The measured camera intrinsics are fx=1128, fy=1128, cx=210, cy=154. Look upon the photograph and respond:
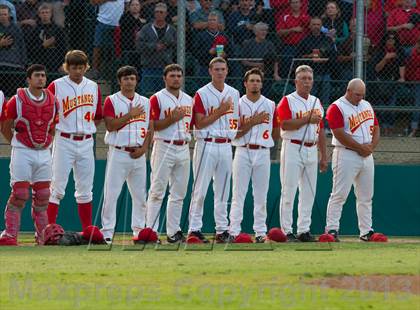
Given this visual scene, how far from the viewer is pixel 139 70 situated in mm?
16141

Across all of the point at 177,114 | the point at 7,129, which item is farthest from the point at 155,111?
the point at 7,129

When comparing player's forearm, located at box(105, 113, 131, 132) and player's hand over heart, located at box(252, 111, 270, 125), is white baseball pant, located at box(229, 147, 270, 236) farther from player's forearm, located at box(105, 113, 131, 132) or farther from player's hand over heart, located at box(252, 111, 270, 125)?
player's forearm, located at box(105, 113, 131, 132)

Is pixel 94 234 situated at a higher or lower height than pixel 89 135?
lower

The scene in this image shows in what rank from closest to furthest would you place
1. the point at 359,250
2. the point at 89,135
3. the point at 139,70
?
1. the point at 359,250
2. the point at 89,135
3. the point at 139,70

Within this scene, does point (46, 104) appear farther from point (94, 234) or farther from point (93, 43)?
point (93, 43)

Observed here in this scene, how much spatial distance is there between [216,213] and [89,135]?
6.26 feet

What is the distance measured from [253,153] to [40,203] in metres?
2.88

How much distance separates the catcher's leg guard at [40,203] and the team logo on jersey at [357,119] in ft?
13.2

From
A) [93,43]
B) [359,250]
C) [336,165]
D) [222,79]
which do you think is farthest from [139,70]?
[359,250]

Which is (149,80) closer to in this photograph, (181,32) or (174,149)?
(181,32)

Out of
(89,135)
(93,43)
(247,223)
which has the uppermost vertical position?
(93,43)

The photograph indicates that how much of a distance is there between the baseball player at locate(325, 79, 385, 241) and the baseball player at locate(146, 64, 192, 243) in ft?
6.54

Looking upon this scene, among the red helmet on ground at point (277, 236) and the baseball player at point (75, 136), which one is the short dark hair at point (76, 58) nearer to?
the baseball player at point (75, 136)

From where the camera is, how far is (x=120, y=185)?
45.9 feet
